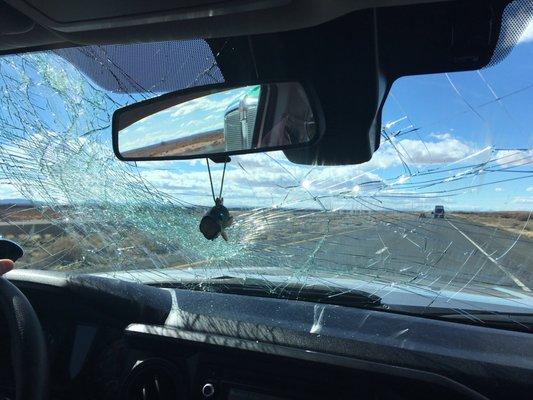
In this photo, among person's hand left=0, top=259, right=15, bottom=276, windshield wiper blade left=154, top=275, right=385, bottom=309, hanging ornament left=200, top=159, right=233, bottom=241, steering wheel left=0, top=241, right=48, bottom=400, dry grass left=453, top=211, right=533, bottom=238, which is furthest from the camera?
hanging ornament left=200, top=159, right=233, bottom=241

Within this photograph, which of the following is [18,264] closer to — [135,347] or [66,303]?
[66,303]

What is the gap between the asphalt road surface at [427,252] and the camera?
2.59m

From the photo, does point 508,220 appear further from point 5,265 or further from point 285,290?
point 5,265

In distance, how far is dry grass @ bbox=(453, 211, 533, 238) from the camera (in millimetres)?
2479

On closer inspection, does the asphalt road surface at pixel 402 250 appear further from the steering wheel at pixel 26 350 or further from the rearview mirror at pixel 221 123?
the steering wheel at pixel 26 350

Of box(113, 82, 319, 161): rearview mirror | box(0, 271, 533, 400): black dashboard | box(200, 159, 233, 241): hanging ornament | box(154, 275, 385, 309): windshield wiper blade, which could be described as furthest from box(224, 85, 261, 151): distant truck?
box(154, 275, 385, 309): windshield wiper blade

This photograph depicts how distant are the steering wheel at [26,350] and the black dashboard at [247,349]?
0.38 metres

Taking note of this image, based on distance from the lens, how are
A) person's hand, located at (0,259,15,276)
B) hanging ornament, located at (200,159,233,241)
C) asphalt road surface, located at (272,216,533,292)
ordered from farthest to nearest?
hanging ornament, located at (200,159,233,241) < asphalt road surface, located at (272,216,533,292) < person's hand, located at (0,259,15,276)

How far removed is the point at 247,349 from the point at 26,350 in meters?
0.80

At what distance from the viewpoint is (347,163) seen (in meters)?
2.69

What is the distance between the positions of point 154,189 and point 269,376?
160 cm

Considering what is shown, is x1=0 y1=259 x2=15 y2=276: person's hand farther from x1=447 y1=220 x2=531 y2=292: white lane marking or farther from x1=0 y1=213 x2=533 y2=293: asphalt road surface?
x1=447 y1=220 x2=531 y2=292: white lane marking

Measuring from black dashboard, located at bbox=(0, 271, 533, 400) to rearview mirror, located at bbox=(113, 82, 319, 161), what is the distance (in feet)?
2.24

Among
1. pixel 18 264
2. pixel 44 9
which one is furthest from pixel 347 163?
pixel 18 264
